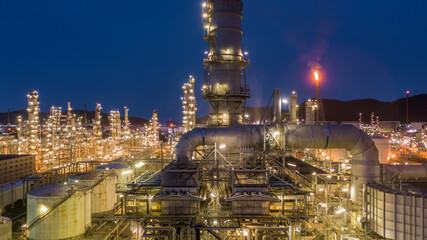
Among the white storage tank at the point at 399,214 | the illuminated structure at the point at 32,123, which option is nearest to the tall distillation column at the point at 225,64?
the white storage tank at the point at 399,214

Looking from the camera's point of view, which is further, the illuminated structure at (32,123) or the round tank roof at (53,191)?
the illuminated structure at (32,123)

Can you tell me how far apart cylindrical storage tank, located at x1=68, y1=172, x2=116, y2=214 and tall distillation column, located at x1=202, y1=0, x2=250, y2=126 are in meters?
10.8

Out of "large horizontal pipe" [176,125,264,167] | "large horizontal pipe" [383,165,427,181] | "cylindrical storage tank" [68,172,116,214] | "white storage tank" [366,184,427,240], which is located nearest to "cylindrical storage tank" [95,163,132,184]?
"cylindrical storage tank" [68,172,116,214]

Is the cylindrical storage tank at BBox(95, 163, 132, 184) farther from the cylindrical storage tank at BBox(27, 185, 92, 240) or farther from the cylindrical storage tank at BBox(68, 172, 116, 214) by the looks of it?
the cylindrical storage tank at BBox(27, 185, 92, 240)

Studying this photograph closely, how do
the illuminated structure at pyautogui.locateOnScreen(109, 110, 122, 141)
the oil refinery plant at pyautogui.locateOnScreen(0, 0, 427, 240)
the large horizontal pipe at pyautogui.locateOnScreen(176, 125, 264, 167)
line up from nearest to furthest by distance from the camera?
the oil refinery plant at pyautogui.locateOnScreen(0, 0, 427, 240), the large horizontal pipe at pyautogui.locateOnScreen(176, 125, 264, 167), the illuminated structure at pyautogui.locateOnScreen(109, 110, 122, 141)

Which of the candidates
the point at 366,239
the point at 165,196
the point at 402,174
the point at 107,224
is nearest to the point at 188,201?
the point at 165,196

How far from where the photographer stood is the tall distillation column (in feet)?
84.3

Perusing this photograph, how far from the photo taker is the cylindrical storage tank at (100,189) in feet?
65.6

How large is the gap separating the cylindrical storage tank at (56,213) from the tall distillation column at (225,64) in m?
13.9

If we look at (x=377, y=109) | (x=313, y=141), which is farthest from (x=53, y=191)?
(x=377, y=109)

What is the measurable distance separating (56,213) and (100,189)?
4149 millimetres

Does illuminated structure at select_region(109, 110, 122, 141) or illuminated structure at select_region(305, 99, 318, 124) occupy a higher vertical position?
illuminated structure at select_region(305, 99, 318, 124)

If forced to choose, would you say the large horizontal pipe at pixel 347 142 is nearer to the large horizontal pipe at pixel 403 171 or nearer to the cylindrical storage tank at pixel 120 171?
the large horizontal pipe at pixel 403 171

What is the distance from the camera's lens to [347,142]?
14.6 m
